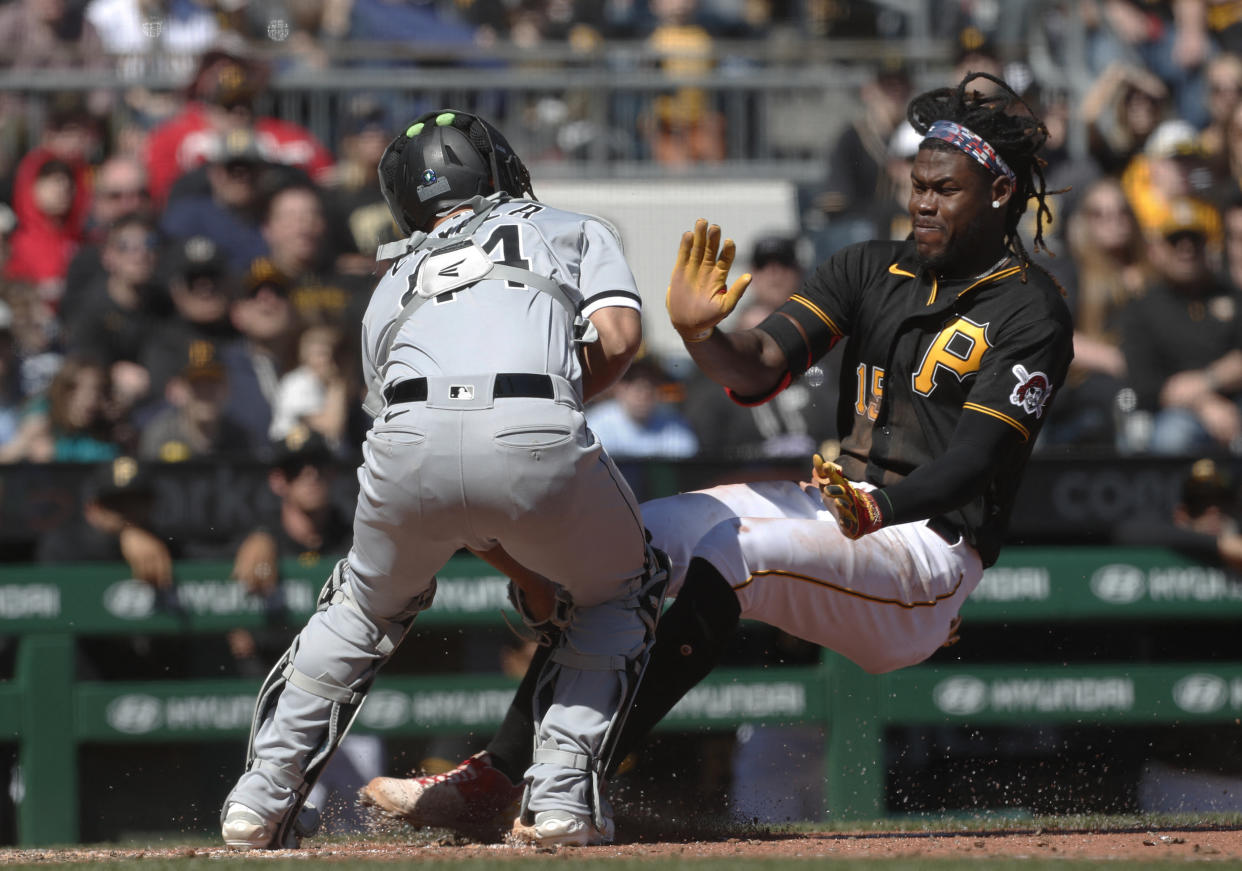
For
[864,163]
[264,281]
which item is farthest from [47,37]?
[864,163]

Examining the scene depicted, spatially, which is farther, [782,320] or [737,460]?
[737,460]

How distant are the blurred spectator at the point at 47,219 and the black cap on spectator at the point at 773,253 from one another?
11.5ft

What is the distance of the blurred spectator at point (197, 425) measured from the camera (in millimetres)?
7230

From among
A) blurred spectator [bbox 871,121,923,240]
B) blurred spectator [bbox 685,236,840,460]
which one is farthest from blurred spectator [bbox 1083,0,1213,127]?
blurred spectator [bbox 685,236,840,460]

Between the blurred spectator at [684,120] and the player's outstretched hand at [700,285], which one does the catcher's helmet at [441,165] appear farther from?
the blurred spectator at [684,120]

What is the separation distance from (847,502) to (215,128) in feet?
19.2

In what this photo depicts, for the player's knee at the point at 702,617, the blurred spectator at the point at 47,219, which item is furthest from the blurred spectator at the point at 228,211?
the player's knee at the point at 702,617

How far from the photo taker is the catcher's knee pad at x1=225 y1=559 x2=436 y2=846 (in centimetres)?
421

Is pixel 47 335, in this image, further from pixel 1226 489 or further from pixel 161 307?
pixel 1226 489

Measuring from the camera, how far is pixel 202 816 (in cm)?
653

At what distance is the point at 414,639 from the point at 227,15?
4.69 metres

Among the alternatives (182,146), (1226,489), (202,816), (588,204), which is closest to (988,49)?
(588,204)

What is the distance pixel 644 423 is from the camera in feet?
25.2

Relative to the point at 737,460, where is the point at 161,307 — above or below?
above
